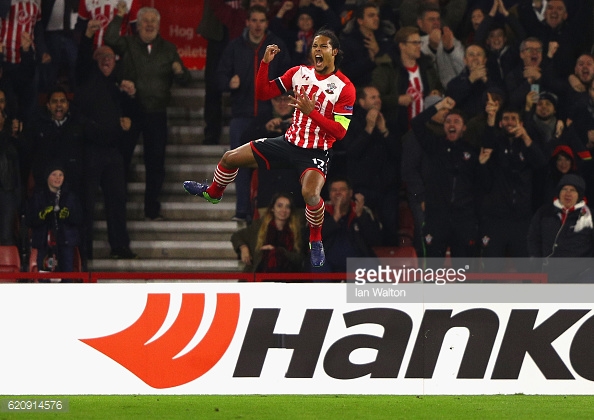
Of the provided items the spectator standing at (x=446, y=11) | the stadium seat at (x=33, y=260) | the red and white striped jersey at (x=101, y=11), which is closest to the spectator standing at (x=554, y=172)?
the spectator standing at (x=446, y=11)

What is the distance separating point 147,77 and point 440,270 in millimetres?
4504

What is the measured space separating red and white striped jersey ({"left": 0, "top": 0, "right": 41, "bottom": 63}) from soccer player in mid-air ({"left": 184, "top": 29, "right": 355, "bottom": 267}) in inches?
202

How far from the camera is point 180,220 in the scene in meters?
15.5

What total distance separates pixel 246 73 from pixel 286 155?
425 cm

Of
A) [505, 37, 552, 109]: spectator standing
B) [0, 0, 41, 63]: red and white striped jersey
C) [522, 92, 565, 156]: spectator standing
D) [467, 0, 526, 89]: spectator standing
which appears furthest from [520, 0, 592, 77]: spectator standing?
[0, 0, 41, 63]: red and white striped jersey

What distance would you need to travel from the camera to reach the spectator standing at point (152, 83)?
15.3 metres

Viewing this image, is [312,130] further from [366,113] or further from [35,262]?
[35,262]

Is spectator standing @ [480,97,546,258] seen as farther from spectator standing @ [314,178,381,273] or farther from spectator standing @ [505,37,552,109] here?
spectator standing @ [314,178,381,273]

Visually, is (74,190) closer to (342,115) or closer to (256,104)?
(256,104)

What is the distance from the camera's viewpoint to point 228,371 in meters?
12.6

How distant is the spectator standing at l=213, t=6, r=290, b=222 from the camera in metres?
14.8

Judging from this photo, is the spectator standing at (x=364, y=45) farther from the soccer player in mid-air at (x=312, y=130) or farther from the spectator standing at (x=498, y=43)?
the soccer player in mid-air at (x=312, y=130)

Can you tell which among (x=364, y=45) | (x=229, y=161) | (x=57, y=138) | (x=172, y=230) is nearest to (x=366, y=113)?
(x=364, y=45)

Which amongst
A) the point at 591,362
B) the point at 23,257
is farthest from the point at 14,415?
the point at 591,362
